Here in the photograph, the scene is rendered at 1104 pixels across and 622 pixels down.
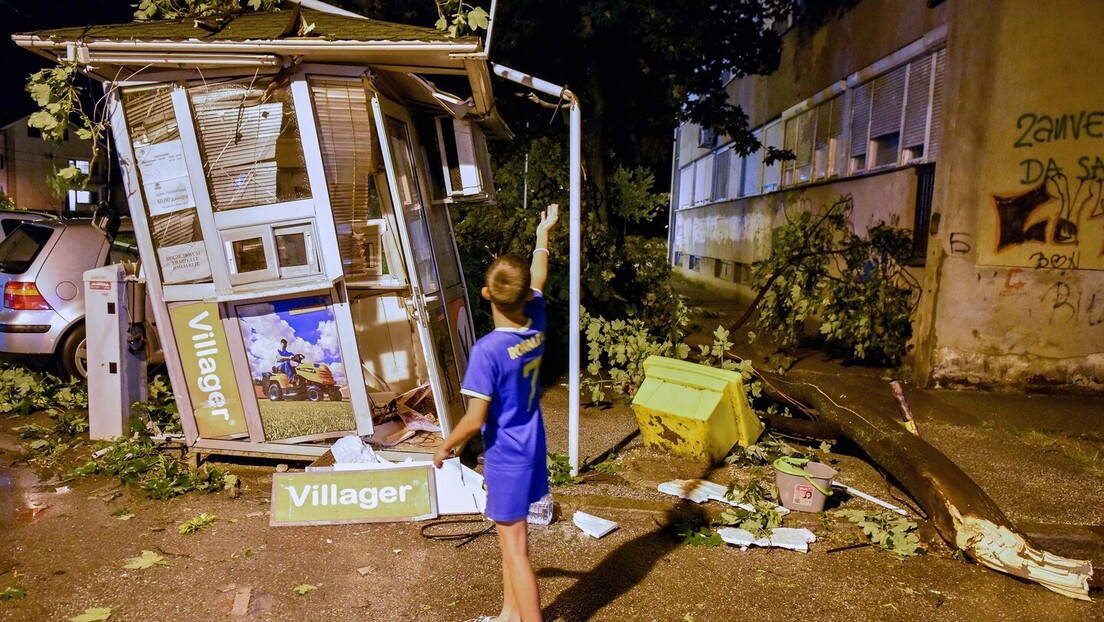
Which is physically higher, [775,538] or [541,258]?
[541,258]

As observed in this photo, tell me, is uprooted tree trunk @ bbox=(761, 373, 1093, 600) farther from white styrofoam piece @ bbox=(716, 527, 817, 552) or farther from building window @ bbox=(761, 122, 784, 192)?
building window @ bbox=(761, 122, 784, 192)

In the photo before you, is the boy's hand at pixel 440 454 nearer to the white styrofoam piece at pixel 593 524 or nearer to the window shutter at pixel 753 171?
the white styrofoam piece at pixel 593 524

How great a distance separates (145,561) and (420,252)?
260 centimetres

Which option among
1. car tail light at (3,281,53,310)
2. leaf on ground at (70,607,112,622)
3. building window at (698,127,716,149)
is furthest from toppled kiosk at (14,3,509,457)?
building window at (698,127,716,149)

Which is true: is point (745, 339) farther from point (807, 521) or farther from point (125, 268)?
point (125, 268)

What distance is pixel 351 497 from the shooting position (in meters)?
4.38

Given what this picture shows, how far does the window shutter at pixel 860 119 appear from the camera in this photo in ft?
33.8

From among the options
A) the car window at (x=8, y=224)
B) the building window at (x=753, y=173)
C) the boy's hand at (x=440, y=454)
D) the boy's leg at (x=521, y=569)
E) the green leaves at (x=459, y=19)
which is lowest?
the boy's leg at (x=521, y=569)

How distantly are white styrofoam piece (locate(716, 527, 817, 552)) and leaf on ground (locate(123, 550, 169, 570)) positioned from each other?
3.22 meters

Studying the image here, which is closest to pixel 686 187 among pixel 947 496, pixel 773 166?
pixel 773 166

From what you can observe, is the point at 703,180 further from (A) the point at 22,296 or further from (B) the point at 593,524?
(B) the point at 593,524

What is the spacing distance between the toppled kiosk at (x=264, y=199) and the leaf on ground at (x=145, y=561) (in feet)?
3.92

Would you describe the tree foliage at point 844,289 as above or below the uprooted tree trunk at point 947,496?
above

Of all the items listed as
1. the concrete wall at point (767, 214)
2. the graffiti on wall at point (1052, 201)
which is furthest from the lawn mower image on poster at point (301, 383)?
the concrete wall at point (767, 214)
